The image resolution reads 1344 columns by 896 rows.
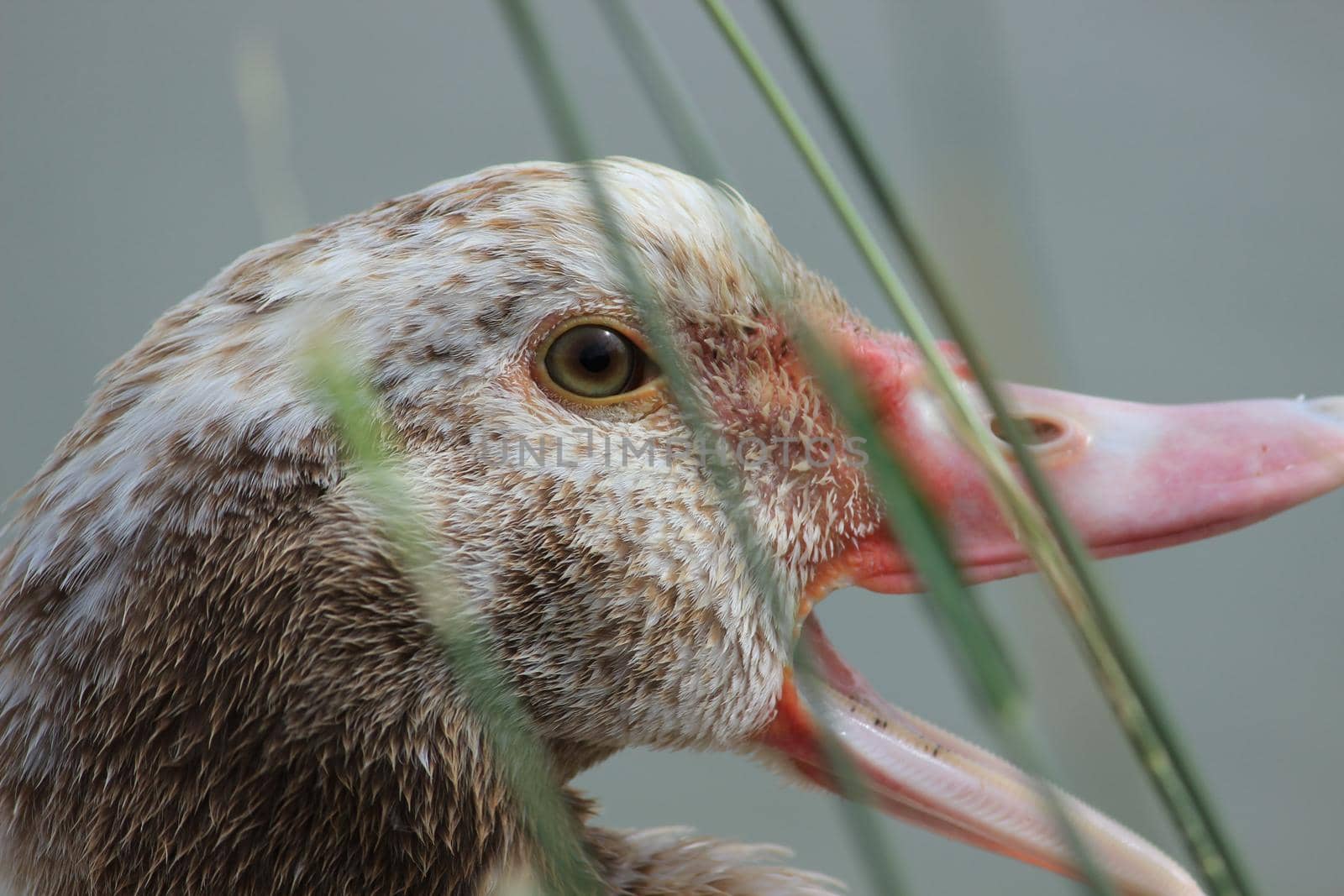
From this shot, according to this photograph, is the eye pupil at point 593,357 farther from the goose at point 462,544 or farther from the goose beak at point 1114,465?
the goose beak at point 1114,465

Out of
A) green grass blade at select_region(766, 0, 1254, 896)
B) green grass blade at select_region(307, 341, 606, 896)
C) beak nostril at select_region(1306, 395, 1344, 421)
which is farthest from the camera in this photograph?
beak nostril at select_region(1306, 395, 1344, 421)

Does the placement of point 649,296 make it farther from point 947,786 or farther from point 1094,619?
point 947,786

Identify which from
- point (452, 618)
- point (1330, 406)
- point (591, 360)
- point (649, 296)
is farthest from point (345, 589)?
point (1330, 406)

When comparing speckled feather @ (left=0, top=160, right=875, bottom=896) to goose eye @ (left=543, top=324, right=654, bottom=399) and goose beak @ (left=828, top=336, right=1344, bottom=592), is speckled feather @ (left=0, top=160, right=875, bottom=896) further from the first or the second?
goose beak @ (left=828, top=336, right=1344, bottom=592)

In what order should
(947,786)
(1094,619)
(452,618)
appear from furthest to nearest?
(947,786) < (452,618) < (1094,619)

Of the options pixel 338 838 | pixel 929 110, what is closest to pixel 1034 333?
pixel 929 110

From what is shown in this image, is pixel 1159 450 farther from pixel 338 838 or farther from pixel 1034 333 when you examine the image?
pixel 338 838

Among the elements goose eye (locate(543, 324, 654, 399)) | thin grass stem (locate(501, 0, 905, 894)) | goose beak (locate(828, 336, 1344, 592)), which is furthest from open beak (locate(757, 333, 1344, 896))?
thin grass stem (locate(501, 0, 905, 894))
